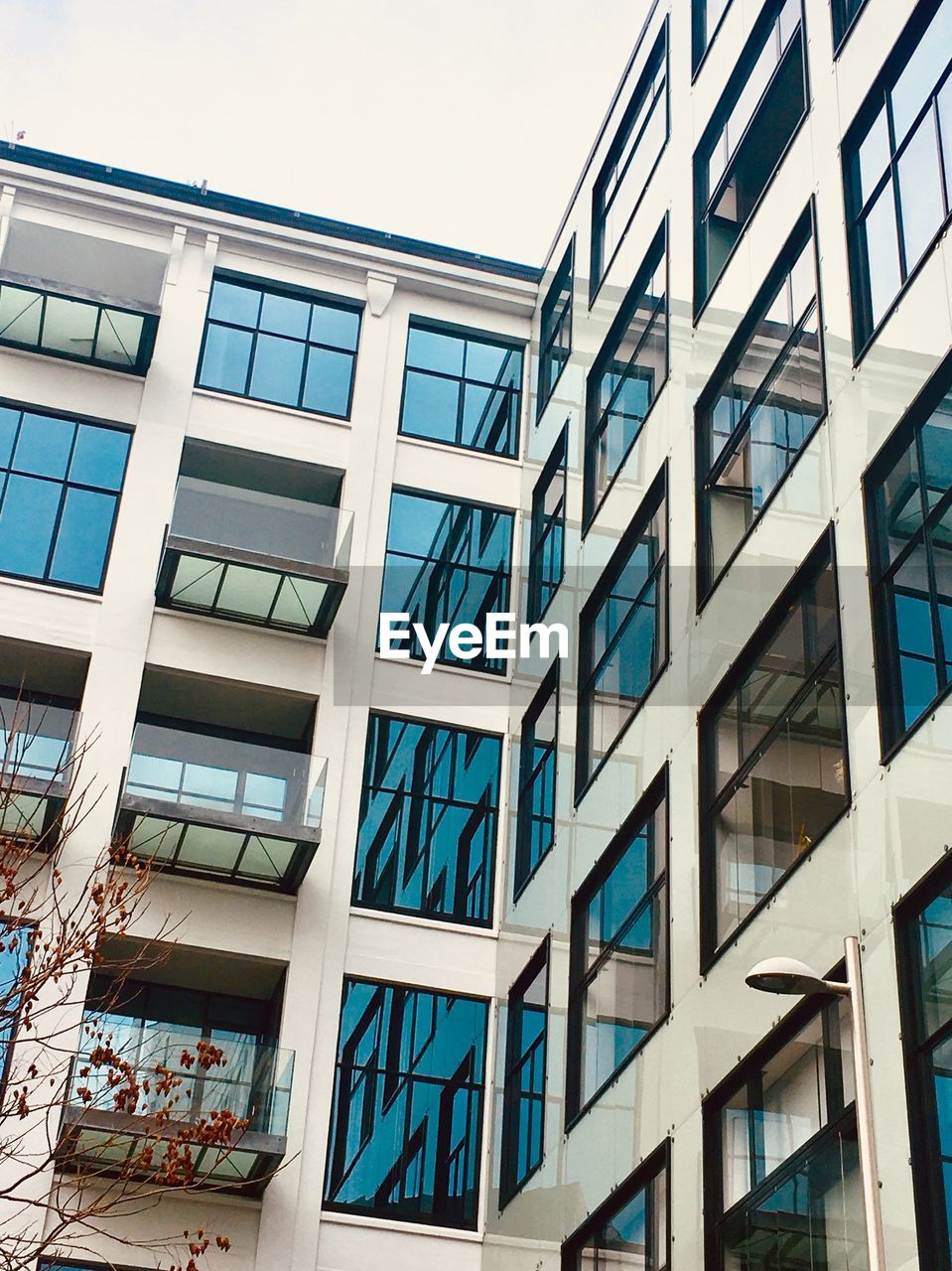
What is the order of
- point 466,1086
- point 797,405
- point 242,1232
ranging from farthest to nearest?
point 466,1086
point 242,1232
point 797,405

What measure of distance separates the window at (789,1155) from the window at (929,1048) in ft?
3.43

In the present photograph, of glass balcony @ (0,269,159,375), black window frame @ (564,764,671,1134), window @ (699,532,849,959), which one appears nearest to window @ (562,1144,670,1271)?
black window frame @ (564,764,671,1134)

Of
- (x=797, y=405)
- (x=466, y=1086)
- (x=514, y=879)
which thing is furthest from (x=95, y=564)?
(x=797, y=405)

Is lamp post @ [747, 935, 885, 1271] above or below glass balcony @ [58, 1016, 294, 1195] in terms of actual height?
below

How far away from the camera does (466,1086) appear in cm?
2709

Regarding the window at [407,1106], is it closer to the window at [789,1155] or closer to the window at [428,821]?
the window at [428,821]

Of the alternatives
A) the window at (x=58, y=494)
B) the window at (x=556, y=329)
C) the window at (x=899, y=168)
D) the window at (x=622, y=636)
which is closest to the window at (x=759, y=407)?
the window at (x=899, y=168)

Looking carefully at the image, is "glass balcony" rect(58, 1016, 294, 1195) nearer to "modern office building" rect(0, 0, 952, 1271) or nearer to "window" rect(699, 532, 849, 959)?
"modern office building" rect(0, 0, 952, 1271)

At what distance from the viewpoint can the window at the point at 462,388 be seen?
1324 inches

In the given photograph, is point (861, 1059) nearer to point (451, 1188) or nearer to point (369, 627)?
point (451, 1188)

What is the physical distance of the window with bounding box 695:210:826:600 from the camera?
19188mm

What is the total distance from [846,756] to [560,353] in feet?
57.4

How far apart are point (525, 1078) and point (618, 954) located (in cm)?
440

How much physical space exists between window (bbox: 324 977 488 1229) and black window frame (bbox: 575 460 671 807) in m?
5.21
